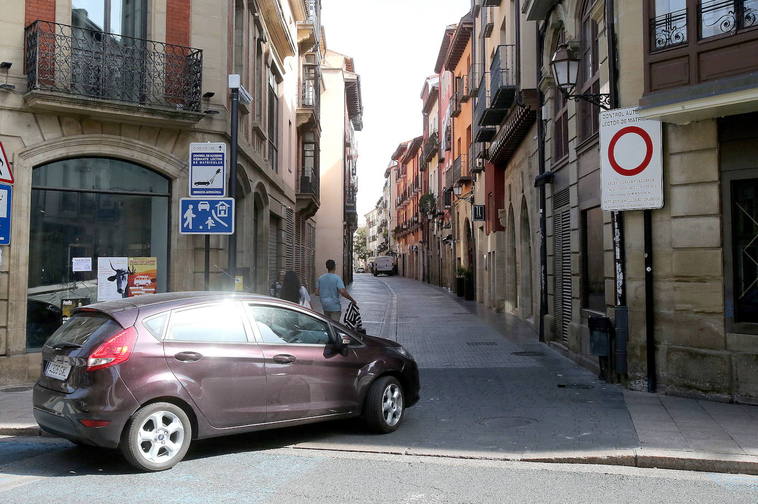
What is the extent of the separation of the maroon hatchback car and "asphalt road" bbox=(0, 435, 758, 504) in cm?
32

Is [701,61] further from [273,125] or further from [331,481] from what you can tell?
[273,125]

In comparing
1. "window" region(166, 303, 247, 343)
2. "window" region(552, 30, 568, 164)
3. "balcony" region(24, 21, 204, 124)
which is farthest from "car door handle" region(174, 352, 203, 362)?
"window" region(552, 30, 568, 164)

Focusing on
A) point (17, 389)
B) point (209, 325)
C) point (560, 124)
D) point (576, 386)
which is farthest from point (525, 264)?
point (209, 325)

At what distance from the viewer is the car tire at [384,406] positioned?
6.97 metres

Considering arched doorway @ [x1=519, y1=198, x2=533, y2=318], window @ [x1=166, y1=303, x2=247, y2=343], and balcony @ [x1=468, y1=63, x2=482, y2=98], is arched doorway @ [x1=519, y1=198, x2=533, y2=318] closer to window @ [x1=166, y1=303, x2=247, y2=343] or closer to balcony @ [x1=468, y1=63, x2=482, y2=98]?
balcony @ [x1=468, y1=63, x2=482, y2=98]

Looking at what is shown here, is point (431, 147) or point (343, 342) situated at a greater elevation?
point (431, 147)

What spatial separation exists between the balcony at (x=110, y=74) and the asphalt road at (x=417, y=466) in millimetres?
5521

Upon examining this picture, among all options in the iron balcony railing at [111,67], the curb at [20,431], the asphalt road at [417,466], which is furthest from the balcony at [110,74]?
the asphalt road at [417,466]

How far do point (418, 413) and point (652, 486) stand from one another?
3172 millimetres

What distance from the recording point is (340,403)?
267 inches

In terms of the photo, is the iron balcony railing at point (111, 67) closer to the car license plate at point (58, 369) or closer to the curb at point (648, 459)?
the car license plate at point (58, 369)

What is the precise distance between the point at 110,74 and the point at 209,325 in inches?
Answer: 256

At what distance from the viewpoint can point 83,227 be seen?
36.0 ft

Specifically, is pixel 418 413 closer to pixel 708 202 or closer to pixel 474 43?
pixel 708 202
